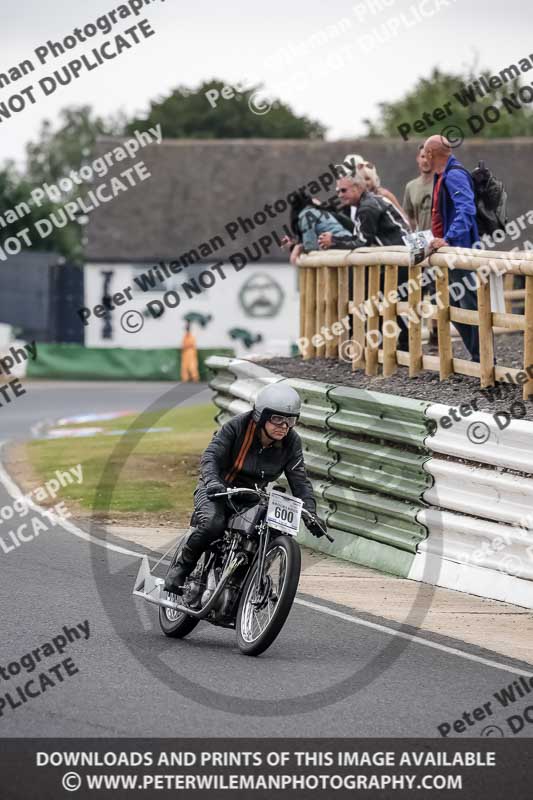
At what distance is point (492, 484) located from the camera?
10.9m

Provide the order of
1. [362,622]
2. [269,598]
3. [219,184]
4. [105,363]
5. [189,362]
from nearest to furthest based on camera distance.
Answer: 1. [269,598]
2. [362,622]
3. [189,362]
4. [105,363]
5. [219,184]

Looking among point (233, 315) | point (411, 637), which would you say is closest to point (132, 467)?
point (411, 637)

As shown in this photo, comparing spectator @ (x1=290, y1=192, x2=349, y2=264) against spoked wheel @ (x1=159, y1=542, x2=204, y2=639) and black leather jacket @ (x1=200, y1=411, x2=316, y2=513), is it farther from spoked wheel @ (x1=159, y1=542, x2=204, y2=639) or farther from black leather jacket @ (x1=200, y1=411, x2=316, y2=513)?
spoked wheel @ (x1=159, y1=542, x2=204, y2=639)

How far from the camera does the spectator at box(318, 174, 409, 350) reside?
14062 millimetres

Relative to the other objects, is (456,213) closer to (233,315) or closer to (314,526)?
(314,526)

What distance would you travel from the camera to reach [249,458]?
9.09 m

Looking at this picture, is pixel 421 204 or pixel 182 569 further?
pixel 421 204

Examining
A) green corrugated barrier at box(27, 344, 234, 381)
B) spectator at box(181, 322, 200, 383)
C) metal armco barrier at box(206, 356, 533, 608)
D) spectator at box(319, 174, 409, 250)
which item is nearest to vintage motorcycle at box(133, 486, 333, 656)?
metal armco barrier at box(206, 356, 533, 608)

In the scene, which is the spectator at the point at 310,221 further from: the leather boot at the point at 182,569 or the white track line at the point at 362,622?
the leather boot at the point at 182,569

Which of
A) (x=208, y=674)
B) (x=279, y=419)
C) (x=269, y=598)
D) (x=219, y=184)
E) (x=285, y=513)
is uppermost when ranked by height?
(x=219, y=184)

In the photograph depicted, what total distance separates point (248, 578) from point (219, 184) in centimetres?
5135

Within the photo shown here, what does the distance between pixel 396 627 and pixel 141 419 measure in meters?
16.3

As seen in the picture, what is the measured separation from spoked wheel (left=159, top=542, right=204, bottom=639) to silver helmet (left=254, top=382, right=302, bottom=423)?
1.29m
